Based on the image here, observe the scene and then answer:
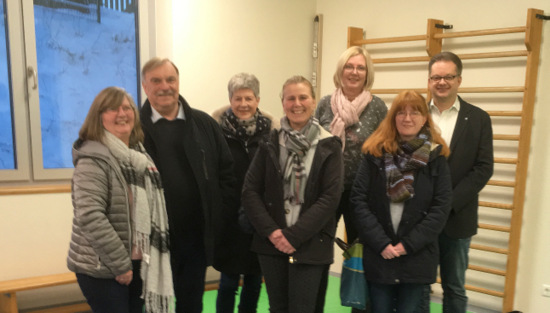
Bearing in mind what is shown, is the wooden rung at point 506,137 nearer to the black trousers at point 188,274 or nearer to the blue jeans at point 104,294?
the black trousers at point 188,274

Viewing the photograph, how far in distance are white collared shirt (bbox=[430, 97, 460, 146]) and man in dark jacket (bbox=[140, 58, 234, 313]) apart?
1.00 meters

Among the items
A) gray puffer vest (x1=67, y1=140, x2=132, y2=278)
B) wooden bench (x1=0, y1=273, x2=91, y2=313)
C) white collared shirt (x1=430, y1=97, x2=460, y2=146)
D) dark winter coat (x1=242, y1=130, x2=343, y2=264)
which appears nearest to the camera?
gray puffer vest (x1=67, y1=140, x2=132, y2=278)

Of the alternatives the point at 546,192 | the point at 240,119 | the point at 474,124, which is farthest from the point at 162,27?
the point at 546,192

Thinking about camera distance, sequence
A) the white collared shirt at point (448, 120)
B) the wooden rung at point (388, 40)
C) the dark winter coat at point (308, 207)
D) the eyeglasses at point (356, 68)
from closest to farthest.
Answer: the dark winter coat at point (308, 207), the white collared shirt at point (448, 120), the eyeglasses at point (356, 68), the wooden rung at point (388, 40)

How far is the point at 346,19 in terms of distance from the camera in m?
3.60

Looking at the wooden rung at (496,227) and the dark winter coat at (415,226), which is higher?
the dark winter coat at (415,226)

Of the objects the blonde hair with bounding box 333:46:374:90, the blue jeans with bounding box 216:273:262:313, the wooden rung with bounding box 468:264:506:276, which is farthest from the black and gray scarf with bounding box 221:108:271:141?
the wooden rung with bounding box 468:264:506:276

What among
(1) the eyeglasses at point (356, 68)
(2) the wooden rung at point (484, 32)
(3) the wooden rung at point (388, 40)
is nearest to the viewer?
(1) the eyeglasses at point (356, 68)

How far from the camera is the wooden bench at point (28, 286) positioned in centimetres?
239

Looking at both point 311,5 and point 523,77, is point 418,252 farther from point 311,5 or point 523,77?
point 311,5

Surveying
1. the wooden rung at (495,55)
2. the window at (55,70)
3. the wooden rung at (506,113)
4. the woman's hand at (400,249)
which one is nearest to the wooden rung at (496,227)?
the wooden rung at (506,113)

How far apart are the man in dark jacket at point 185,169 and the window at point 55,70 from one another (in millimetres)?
1303

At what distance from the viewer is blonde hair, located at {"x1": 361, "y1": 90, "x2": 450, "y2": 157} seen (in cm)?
184

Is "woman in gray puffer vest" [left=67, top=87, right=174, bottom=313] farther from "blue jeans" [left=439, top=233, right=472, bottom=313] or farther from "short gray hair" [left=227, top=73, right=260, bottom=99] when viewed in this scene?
"blue jeans" [left=439, top=233, right=472, bottom=313]
